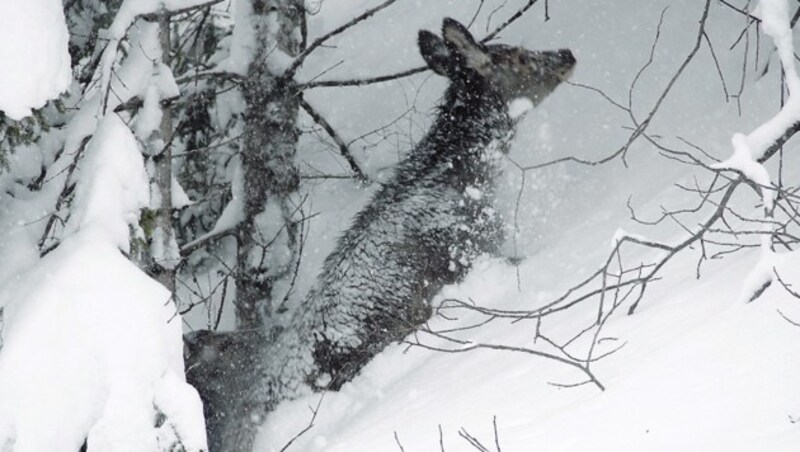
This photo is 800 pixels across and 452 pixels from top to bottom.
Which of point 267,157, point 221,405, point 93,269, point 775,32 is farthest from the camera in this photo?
point 267,157

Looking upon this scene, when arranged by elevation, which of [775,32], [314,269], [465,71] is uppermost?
[465,71]

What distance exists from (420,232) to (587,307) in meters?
2.16

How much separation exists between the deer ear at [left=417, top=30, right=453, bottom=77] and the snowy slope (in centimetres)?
80

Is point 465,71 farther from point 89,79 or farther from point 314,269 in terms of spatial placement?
point 89,79

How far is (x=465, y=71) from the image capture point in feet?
26.6

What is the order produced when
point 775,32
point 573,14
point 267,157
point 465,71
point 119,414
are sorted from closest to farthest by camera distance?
point 775,32, point 119,414, point 267,157, point 465,71, point 573,14

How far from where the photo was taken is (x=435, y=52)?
7922 mm

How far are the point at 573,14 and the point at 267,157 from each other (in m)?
3.38

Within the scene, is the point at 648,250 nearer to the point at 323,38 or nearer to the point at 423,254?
the point at 423,254

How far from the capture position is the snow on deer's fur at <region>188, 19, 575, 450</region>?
659cm

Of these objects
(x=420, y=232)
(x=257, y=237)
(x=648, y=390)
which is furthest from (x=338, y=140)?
(x=648, y=390)

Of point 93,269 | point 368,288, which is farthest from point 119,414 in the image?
point 368,288

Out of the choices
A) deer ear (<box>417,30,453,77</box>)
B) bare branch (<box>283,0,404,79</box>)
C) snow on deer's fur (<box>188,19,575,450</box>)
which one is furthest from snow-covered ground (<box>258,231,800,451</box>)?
deer ear (<box>417,30,453,77</box>)

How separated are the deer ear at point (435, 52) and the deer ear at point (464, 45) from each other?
0.35ft
